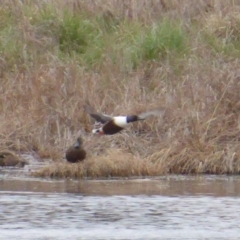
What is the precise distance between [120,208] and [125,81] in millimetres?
6396

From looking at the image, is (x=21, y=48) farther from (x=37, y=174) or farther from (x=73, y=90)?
(x=37, y=174)

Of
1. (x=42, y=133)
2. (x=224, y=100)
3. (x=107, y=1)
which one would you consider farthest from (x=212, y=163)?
(x=107, y=1)

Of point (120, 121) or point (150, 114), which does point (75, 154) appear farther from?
point (150, 114)

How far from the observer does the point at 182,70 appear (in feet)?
62.1

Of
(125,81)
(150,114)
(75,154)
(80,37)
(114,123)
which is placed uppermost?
(80,37)

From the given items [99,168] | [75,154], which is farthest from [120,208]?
[75,154]

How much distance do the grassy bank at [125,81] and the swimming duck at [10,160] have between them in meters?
0.51

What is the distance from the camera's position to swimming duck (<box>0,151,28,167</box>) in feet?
51.3

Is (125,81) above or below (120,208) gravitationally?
above

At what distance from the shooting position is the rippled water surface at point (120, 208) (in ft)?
35.2

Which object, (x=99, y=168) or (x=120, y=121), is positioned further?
(x=120, y=121)

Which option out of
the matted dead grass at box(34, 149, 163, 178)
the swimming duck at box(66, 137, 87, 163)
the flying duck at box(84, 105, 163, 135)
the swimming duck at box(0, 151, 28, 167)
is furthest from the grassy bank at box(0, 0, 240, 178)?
the swimming duck at box(0, 151, 28, 167)

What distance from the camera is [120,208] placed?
1216cm

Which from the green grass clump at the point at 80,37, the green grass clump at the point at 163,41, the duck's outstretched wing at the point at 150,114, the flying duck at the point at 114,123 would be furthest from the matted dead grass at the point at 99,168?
the green grass clump at the point at 80,37
